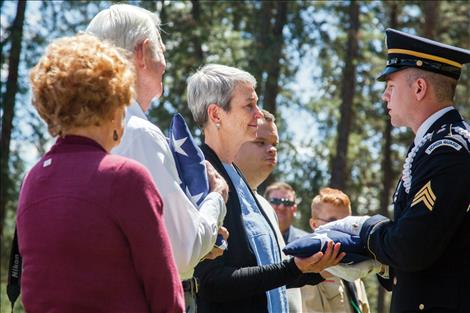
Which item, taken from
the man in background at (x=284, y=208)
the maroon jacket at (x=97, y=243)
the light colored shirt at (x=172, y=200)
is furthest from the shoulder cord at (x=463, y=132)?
the man in background at (x=284, y=208)

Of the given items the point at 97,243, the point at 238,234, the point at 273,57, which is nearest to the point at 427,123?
the point at 238,234

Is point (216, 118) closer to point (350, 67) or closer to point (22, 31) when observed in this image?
point (22, 31)

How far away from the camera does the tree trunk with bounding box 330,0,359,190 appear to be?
21.4 meters

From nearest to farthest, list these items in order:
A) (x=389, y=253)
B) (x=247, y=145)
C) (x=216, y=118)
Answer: (x=389, y=253) → (x=216, y=118) → (x=247, y=145)

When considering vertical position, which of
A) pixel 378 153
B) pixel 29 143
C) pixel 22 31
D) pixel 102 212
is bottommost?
pixel 378 153

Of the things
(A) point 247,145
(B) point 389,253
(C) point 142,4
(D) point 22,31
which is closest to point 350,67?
(C) point 142,4

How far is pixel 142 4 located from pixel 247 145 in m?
14.1

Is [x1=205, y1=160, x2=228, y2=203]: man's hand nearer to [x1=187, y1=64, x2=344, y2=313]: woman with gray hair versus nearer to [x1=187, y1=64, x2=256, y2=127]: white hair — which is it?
[x1=187, y1=64, x2=344, y2=313]: woman with gray hair

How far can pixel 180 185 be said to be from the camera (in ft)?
11.2

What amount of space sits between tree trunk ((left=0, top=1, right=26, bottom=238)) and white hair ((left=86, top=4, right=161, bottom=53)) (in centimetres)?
1476

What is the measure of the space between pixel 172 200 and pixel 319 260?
3.96 ft

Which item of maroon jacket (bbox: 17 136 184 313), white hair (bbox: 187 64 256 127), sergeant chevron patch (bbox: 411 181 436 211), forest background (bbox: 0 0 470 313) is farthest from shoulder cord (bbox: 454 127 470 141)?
forest background (bbox: 0 0 470 313)

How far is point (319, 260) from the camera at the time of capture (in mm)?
4043

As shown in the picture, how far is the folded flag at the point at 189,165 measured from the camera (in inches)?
134
